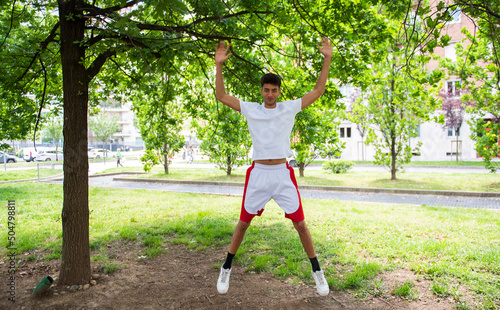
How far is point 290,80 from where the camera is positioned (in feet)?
19.5

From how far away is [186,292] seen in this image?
4.04 metres

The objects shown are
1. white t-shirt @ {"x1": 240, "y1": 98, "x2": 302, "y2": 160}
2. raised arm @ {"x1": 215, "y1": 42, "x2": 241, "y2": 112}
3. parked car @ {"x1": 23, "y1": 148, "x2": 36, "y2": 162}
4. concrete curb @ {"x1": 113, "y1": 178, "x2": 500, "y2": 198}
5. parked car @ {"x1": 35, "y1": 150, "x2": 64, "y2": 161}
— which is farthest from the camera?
parked car @ {"x1": 35, "y1": 150, "x2": 64, "y2": 161}

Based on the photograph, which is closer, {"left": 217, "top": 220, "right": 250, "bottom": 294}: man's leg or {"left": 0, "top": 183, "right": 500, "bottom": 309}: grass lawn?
{"left": 217, "top": 220, "right": 250, "bottom": 294}: man's leg

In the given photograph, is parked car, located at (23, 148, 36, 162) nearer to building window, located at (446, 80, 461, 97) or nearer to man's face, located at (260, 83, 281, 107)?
building window, located at (446, 80, 461, 97)

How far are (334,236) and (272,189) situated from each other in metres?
3.08

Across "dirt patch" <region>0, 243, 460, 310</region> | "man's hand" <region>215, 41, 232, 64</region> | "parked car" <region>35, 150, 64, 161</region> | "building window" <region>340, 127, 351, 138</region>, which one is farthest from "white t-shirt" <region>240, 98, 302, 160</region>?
"parked car" <region>35, 150, 64, 161</region>

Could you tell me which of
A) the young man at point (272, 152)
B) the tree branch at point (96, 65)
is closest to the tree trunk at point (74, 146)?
the tree branch at point (96, 65)

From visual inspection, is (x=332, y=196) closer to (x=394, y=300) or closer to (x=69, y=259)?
(x=394, y=300)

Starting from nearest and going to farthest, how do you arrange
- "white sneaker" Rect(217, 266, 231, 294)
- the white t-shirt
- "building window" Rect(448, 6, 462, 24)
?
the white t-shirt
"white sneaker" Rect(217, 266, 231, 294)
"building window" Rect(448, 6, 462, 24)

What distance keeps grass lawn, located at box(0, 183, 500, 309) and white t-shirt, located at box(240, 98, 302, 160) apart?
1.81 meters

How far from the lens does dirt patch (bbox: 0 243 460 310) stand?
3.67 m

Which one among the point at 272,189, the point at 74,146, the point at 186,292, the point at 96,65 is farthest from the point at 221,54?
the point at 186,292

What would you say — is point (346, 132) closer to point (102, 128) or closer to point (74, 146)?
point (74, 146)

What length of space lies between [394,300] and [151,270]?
10.0 ft
